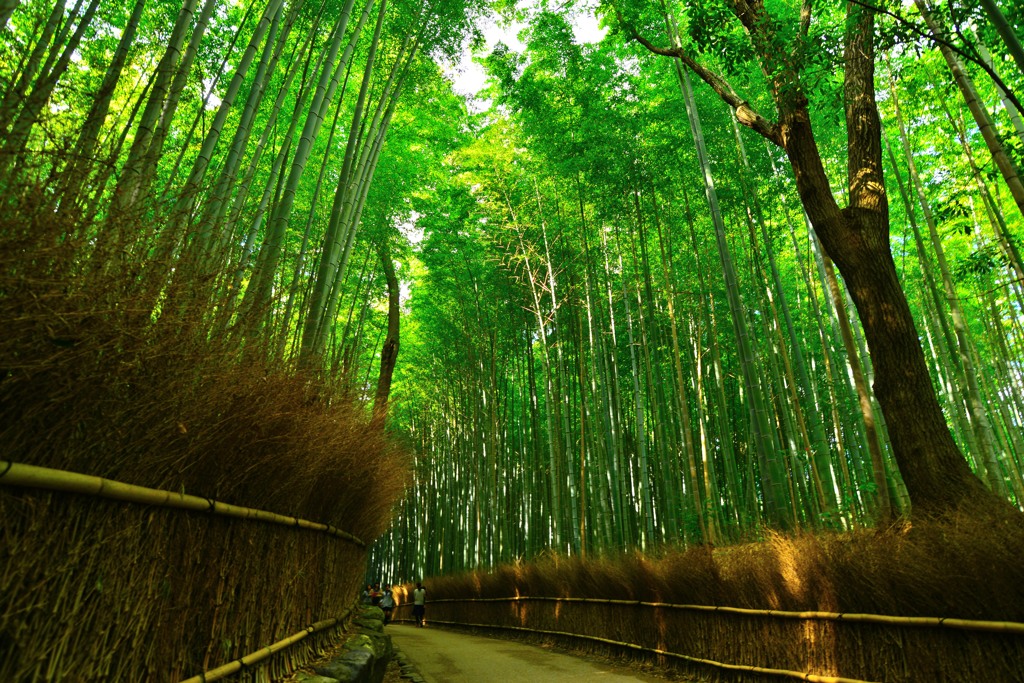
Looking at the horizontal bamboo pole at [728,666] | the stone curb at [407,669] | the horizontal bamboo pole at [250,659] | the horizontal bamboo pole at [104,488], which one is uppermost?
the horizontal bamboo pole at [104,488]

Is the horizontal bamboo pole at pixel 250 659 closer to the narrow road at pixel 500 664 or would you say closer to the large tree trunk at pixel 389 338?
the narrow road at pixel 500 664

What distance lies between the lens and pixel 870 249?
3537mm

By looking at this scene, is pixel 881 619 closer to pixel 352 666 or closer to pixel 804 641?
pixel 804 641

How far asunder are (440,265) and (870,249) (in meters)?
6.80

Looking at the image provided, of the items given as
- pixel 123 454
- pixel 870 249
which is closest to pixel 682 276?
pixel 870 249

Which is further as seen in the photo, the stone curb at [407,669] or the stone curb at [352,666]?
the stone curb at [407,669]

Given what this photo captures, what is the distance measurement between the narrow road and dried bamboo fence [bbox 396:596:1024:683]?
1.14 ft

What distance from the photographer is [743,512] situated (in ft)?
30.1

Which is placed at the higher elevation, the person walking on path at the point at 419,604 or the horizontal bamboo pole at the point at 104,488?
the horizontal bamboo pole at the point at 104,488

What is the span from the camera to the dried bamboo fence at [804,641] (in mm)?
2361

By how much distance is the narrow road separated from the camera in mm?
4449

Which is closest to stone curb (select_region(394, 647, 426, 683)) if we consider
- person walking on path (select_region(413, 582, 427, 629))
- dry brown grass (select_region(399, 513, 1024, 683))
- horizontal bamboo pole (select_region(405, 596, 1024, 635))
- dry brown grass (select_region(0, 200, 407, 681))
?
dry brown grass (select_region(399, 513, 1024, 683))

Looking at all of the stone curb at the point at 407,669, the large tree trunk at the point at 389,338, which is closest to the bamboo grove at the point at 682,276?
the large tree trunk at the point at 389,338

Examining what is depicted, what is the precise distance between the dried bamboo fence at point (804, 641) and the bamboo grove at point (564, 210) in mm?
642
